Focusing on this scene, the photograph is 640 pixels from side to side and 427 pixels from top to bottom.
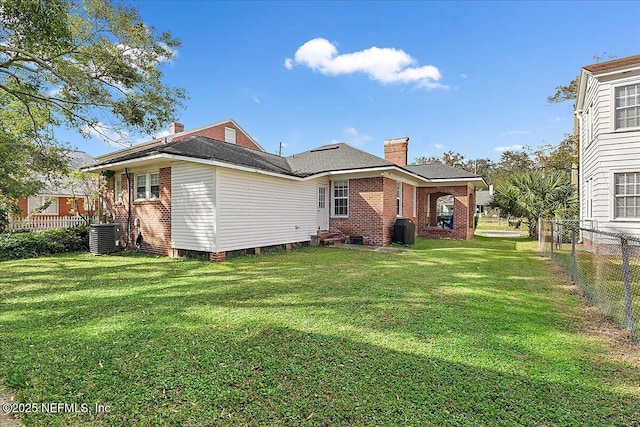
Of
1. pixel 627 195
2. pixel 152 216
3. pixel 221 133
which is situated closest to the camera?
pixel 152 216

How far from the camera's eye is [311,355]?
330cm

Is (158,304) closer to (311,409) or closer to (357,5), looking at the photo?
(311,409)

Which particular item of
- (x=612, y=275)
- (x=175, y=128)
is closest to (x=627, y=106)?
(x=612, y=275)

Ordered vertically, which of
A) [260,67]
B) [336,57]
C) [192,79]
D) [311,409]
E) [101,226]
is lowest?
[311,409]

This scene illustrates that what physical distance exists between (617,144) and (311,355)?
43.2 feet

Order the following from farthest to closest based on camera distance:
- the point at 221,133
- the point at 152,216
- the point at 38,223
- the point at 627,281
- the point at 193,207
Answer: the point at 221,133
the point at 38,223
the point at 152,216
the point at 193,207
the point at 627,281

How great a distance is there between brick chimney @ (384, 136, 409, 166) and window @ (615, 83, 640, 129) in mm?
8675

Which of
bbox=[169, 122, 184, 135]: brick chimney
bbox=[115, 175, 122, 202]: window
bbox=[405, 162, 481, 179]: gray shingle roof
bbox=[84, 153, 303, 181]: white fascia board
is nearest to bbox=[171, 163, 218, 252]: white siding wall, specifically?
bbox=[84, 153, 303, 181]: white fascia board

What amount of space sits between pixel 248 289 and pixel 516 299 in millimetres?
4685

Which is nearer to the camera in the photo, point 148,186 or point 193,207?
point 193,207

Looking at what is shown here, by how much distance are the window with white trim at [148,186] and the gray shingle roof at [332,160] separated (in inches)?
192

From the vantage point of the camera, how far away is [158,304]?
507cm

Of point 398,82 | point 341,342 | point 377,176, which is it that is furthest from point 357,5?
point 341,342

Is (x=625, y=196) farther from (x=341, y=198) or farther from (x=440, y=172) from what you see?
(x=341, y=198)
